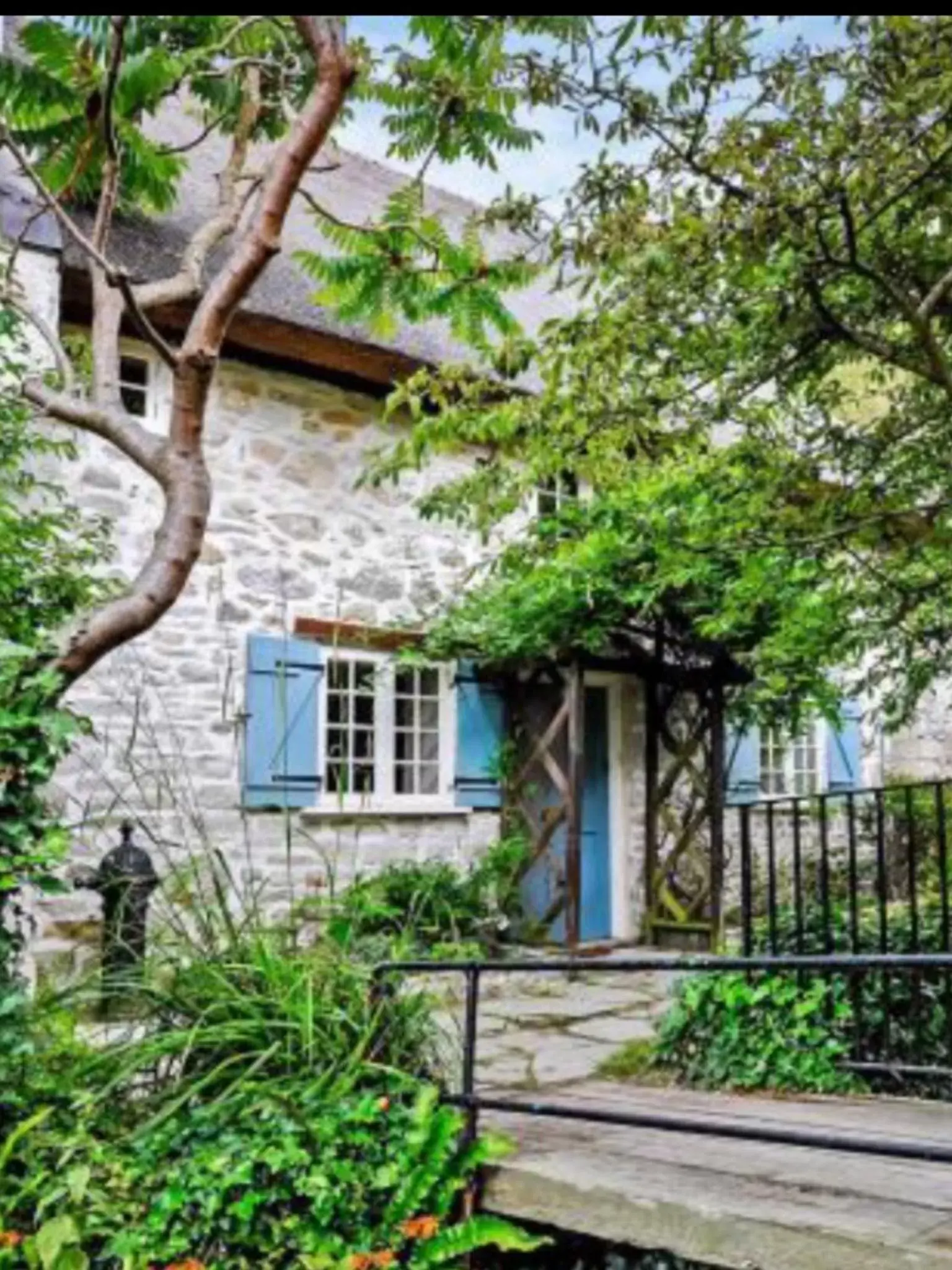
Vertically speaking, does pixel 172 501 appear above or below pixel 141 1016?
above

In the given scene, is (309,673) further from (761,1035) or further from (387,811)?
(761,1035)

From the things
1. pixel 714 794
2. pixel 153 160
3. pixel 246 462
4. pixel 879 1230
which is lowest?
pixel 879 1230

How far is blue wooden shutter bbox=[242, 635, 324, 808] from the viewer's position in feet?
23.9

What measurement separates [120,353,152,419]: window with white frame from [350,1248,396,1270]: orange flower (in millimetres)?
5778

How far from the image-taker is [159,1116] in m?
3.00

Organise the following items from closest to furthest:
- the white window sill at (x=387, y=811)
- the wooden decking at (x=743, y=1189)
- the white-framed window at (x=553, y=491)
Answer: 1. the wooden decking at (x=743, y=1189)
2. the white window sill at (x=387, y=811)
3. the white-framed window at (x=553, y=491)

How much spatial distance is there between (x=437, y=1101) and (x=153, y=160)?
4.45 meters

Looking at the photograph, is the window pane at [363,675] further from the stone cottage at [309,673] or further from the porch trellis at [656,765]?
the porch trellis at [656,765]

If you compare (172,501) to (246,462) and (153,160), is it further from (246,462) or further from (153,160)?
(246,462)

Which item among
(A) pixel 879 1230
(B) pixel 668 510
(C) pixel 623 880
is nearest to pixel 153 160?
(B) pixel 668 510

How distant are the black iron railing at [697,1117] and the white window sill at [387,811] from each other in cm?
409

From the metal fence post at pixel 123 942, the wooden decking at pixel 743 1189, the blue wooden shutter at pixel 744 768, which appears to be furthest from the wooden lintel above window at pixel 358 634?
the wooden decking at pixel 743 1189

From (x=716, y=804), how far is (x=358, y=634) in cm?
289

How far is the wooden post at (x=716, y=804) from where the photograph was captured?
790 centimetres
